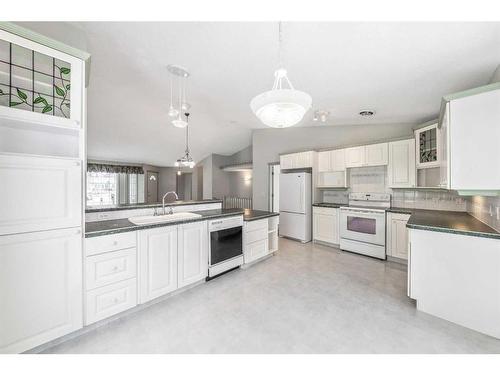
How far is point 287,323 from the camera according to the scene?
72.9 inches

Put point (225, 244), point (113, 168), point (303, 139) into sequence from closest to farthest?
point (225, 244), point (303, 139), point (113, 168)

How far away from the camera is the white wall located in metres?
4.02

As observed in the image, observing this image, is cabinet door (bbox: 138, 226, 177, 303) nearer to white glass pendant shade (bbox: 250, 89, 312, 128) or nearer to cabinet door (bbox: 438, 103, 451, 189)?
white glass pendant shade (bbox: 250, 89, 312, 128)

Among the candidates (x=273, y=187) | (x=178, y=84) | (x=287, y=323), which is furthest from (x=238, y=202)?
(x=287, y=323)

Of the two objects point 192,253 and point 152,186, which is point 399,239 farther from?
point 152,186

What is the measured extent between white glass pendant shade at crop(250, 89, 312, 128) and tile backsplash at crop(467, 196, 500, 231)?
216 cm

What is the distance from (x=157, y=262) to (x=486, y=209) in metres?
3.60

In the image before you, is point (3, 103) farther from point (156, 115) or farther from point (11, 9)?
point (156, 115)

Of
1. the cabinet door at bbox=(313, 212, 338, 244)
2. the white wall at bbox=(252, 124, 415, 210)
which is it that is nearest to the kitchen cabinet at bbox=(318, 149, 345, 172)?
the white wall at bbox=(252, 124, 415, 210)

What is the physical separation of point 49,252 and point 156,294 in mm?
1029

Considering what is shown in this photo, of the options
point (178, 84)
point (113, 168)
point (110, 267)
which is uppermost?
point (178, 84)

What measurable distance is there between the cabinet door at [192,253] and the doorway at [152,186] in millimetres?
6878

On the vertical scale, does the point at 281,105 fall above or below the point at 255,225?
above

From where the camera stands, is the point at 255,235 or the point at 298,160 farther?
the point at 298,160
